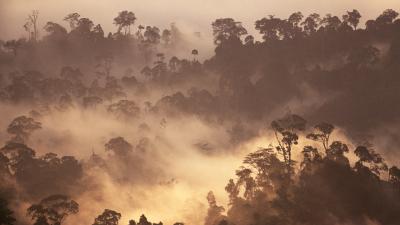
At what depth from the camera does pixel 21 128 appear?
5472 inches

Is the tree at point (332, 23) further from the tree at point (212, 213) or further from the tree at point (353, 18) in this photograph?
the tree at point (212, 213)

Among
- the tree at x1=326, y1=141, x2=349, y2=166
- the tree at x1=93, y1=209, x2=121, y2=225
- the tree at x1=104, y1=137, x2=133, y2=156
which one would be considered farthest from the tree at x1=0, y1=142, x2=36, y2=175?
the tree at x1=326, y1=141, x2=349, y2=166

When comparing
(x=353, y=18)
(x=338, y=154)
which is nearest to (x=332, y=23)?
(x=353, y=18)

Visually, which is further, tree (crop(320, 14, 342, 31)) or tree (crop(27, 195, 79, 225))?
tree (crop(320, 14, 342, 31))

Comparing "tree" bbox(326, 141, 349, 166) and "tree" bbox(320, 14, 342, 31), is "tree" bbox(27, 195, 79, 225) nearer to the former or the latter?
"tree" bbox(326, 141, 349, 166)

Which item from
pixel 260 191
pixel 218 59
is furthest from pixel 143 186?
pixel 218 59

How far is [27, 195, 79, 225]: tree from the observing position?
91.5m

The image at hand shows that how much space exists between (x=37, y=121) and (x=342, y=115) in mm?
86544

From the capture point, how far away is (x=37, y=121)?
506ft

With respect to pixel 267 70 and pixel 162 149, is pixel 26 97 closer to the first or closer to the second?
pixel 162 149

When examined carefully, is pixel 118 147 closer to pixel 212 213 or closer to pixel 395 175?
pixel 212 213

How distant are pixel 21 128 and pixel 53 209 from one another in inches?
2047

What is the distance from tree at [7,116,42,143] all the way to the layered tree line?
307 mm

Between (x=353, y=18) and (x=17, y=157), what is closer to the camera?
(x=17, y=157)
